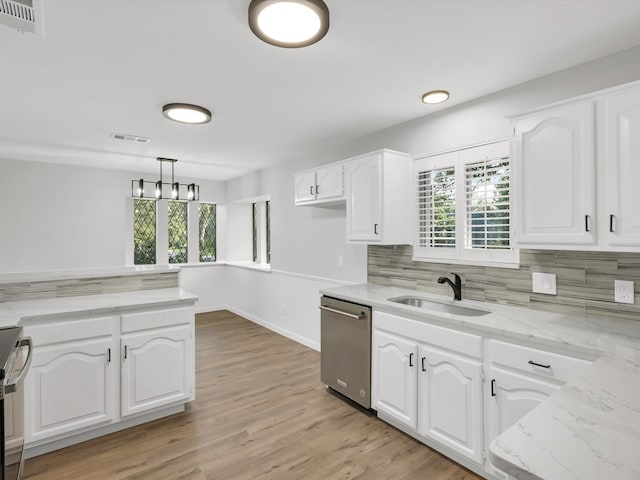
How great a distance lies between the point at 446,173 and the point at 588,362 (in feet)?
5.55

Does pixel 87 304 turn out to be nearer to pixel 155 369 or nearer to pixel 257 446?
pixel 155 369

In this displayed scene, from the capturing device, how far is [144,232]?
227 inches

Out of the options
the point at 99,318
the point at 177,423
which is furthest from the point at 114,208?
the point at 177,423

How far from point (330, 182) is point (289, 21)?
183 cm

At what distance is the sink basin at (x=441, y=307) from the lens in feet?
8.22

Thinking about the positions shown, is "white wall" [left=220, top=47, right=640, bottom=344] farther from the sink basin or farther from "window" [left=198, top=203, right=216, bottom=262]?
the sink basin

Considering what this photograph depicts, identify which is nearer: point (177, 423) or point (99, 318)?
point (99, 318)

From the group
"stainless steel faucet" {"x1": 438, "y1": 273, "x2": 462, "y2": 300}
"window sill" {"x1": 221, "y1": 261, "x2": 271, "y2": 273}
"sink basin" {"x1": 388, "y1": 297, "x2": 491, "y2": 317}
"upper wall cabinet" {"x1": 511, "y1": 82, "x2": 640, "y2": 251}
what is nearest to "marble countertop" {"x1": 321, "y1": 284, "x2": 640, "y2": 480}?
"upper wall cabinet" {"x1": 511, "y1": 82, "x2": 640, "y2": 251}

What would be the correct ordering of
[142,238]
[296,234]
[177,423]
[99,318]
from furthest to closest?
[142,238] → [296,234] → [177,423] → [99,318]

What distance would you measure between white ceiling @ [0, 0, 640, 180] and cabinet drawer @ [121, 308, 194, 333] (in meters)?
1.62

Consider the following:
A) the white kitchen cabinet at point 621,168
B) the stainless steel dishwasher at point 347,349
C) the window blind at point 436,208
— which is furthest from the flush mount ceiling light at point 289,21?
the stainless steel dishwasher at point 347,349

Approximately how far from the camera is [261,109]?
114 inches

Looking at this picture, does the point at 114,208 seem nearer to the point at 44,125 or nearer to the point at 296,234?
the point at 44,125

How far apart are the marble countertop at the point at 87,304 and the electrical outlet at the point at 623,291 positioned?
2.78m
